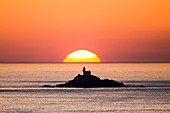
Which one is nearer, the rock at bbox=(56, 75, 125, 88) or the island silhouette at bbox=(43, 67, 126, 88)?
the island silhouette at bbox=(43, 67, 126, 88)

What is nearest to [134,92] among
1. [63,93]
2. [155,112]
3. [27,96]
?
[63,93]

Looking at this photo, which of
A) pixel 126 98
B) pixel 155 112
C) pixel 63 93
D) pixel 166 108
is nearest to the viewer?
pixel 155 112

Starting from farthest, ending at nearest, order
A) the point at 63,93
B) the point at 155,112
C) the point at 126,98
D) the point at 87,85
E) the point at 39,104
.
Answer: the point at 87,85
the point at 63,93
the point at 126,98
the point at 39,104
the point at 155,112

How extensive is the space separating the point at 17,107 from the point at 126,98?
2823 centimetres

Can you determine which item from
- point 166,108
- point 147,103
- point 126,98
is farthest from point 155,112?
point 126,98

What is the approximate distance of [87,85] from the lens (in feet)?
470

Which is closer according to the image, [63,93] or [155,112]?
[155,112]

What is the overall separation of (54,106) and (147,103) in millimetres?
16778

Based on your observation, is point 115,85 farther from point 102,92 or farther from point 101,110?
point 101,110

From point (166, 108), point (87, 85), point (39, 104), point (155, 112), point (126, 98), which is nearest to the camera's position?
point (155, 112)

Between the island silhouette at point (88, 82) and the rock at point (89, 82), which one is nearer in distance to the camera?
the island silhouette at point (88, 82)

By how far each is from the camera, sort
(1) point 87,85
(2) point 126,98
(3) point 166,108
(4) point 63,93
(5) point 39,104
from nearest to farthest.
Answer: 1. (3) point 166,108
2. (5) point 39,104
3. (2) point 126,98
4. (4) point 63,93
5. (1) point 87,85

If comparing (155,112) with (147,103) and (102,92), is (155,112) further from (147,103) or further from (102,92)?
(102,92)

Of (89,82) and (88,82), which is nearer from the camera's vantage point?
(88,82)
